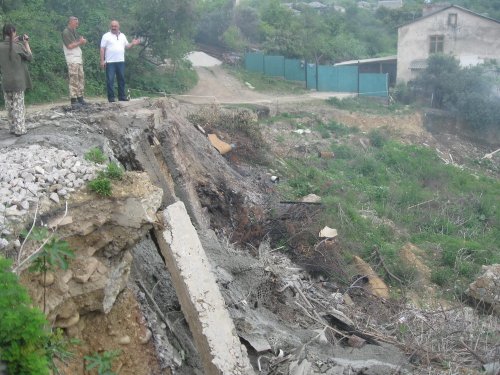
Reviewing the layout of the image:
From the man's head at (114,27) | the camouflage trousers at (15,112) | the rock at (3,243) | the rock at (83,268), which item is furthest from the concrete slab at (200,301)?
the man's head at (114,27)

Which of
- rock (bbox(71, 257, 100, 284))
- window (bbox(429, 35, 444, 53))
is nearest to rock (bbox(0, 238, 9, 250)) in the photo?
rock (bbox(71, 257, 100, 284))

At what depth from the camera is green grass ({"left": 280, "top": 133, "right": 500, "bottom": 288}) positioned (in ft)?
38.3

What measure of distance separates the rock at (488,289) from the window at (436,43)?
21.1 meters

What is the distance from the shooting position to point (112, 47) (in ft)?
33.3

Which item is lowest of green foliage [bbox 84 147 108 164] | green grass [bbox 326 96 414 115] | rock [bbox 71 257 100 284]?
green grass [bbox 326 96 414 115]

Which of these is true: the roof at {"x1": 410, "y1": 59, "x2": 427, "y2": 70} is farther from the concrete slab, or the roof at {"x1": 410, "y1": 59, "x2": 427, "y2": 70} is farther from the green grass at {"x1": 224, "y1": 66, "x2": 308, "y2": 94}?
the concrete slab

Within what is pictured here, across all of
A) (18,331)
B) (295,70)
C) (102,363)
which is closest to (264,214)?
(102,363)

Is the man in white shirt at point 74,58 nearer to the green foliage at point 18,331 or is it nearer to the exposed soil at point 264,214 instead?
the exposed soil at point 264,214

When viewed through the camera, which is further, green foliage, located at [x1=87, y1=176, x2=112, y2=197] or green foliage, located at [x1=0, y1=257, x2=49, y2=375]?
green foliage, located at [x1=87, y1=176, x2=112, y2=197]

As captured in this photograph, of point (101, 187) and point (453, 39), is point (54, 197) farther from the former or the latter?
point (453, 39)

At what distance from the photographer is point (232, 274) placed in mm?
7453

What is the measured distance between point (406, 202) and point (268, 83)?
13903mm

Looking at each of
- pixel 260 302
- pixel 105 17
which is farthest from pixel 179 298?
pixel 105 17

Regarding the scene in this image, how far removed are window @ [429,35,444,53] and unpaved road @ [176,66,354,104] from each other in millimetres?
5374
